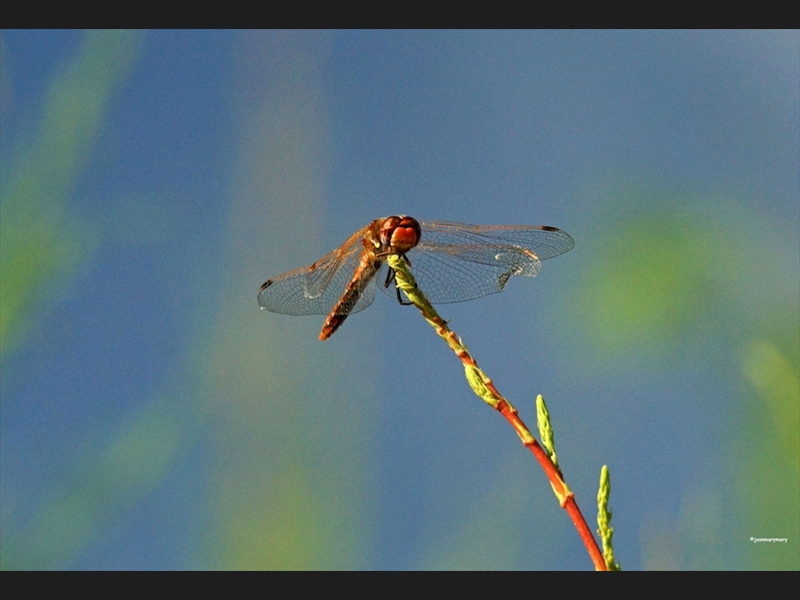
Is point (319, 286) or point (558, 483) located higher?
point (319, 286)

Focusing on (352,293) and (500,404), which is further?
(352,293)

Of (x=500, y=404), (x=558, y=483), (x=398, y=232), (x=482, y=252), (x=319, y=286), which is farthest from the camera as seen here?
(x=319, y=286)

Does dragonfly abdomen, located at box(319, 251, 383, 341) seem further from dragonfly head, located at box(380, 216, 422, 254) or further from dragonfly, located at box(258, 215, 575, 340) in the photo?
dragonfly head, located at box(380, 216, 422, 254)

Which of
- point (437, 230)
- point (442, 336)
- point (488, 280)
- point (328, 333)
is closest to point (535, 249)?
point (488, 280)

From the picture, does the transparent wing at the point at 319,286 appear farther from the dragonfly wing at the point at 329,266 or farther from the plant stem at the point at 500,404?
the plant stem at the point at 500,404

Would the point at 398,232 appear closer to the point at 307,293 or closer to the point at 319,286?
the point at 319,286

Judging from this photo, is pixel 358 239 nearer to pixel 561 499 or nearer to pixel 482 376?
pixel 482 376

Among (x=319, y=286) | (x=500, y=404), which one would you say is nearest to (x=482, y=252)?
(x=319, y=286)
